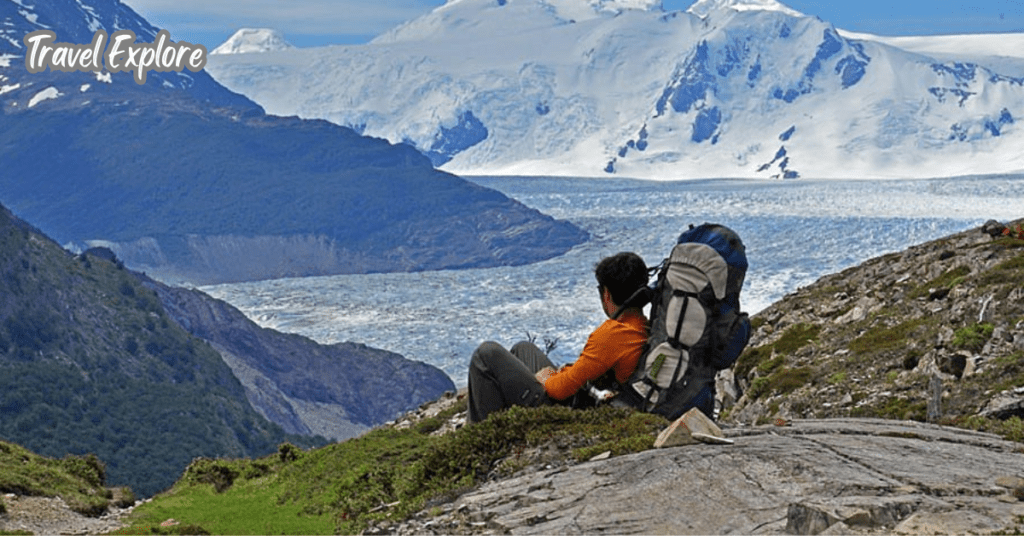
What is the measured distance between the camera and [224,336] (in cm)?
16300

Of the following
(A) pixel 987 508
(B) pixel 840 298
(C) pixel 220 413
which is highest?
(A) pixel 987 508

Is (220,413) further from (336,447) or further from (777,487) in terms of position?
(777,487)

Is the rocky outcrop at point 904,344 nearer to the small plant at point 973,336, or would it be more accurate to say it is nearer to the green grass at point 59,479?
the small plant at point 973,336

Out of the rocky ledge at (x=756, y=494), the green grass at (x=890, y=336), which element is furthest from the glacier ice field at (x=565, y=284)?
the rocky ledge at (x=756, y=494)

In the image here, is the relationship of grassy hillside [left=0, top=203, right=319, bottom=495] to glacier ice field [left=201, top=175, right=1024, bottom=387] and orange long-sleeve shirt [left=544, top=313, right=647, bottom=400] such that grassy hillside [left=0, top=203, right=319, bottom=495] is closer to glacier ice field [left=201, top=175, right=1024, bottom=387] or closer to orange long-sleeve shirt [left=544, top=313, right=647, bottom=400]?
glacier ice field [left=201, top=175, right=1024, bottom=387]

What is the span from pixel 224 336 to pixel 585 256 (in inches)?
1961

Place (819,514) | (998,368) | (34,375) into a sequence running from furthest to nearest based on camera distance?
(34,375), (998,368), (819,514)

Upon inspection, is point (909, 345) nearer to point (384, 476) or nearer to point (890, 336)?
point (890, 336)

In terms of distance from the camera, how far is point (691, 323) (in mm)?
9812

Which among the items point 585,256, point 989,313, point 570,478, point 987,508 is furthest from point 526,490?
point 585,256

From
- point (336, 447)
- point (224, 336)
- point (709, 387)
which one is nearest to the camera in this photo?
point (709, 387)

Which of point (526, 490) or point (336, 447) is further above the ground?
point (526, 490)

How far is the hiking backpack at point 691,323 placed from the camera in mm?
9734

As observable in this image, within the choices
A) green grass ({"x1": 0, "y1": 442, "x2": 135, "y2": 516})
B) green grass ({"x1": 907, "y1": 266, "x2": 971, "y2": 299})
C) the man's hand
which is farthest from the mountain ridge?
the man's hand
